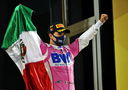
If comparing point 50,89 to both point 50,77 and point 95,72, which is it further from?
point 95,72

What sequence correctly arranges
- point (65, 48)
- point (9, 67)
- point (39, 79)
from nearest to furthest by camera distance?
point (39, 79) < point (65, 48) < point (9, 67)

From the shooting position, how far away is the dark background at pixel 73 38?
2780 mm

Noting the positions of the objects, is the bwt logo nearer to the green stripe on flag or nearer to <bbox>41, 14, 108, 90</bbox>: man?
<bbox>41, 14, 108, 90</bbox>: man

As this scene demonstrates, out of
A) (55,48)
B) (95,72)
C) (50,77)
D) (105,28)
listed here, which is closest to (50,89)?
(50,77)

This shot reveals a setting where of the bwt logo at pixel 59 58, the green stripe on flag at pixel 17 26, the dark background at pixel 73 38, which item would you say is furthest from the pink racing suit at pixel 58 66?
the dark background at pixel 73 38

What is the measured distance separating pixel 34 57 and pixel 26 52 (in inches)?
2.6

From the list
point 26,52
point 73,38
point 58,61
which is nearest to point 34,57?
point 26,52

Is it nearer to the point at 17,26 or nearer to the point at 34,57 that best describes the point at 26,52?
the point at 34,57

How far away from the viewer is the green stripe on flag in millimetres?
1993

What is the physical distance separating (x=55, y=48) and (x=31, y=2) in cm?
119

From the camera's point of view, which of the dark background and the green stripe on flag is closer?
the green stripe on flag

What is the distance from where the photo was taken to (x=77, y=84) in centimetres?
293

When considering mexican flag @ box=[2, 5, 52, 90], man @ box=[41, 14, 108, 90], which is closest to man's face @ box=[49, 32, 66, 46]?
man @ box=[41, 14, 108, 90]

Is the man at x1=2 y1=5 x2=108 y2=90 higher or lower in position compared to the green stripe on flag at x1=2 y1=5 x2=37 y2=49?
lower
